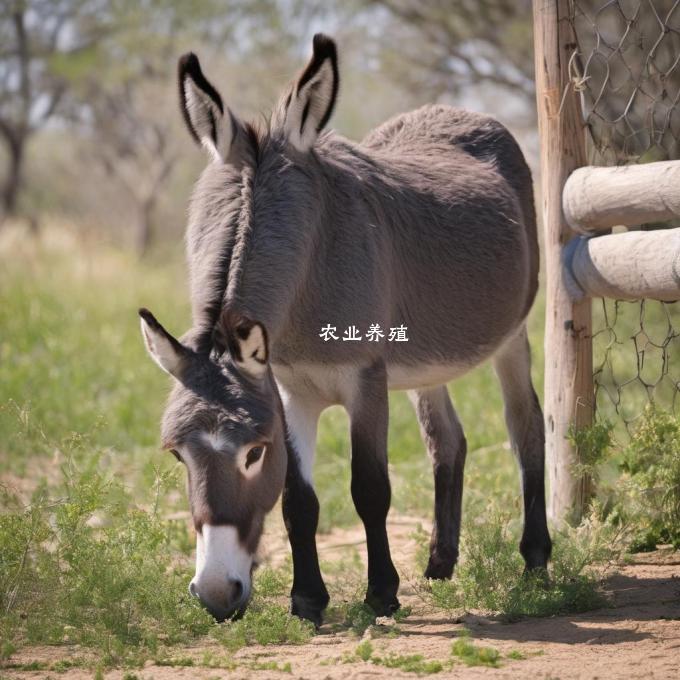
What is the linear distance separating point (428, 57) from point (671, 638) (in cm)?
1176

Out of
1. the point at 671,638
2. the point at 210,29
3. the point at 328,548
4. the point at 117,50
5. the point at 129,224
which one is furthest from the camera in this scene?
the point at 129,224

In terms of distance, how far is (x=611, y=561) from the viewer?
475cm

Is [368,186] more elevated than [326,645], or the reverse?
[368,186]

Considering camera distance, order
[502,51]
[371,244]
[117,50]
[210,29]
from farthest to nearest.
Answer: [117,50]
[210,29]
[502,51]
[371,244]

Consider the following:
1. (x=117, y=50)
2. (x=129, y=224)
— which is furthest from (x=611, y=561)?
(x=129, y=224)

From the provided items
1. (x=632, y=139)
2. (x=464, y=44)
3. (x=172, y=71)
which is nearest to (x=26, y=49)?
(x=172, y=71)

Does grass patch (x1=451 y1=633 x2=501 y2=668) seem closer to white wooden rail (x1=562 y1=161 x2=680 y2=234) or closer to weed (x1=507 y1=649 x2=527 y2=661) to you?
weed (x1=507 y1=649 x2=527 y2=661)

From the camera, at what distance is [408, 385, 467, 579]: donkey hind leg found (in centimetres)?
488

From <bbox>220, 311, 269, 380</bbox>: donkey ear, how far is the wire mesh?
75.7 inches

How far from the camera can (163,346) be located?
3.33 metres

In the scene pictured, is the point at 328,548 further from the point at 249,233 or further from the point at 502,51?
the point at 502,51

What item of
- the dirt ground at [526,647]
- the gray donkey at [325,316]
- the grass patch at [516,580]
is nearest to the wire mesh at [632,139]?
the gray donkey at [325,316]

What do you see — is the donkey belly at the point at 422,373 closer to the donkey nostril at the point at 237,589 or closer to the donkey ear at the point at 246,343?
the donkey ear at the point at 246,343

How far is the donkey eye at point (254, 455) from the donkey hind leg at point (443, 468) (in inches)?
67.1
